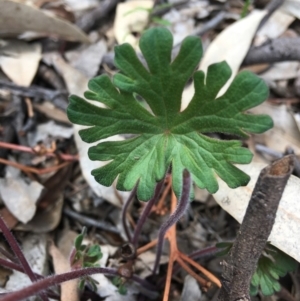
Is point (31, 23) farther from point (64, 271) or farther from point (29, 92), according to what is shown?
point (64, 271)

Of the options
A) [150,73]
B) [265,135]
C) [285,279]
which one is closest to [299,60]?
[265,135]

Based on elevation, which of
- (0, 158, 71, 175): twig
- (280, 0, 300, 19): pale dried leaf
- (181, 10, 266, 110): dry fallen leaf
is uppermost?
(280, 0, 300, 19): pale dried leaf

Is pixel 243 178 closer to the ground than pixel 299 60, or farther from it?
farther from it

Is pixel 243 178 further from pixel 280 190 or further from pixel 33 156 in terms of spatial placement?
pixel 33 156

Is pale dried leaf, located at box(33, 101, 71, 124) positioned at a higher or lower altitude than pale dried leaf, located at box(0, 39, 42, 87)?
lower

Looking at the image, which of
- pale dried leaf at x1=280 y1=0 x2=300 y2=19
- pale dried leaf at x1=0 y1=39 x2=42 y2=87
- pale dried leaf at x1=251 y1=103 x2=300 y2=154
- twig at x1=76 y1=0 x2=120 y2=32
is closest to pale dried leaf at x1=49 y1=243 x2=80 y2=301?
pale dried leaf at x1=0 y1=39 x2=42 y2=87

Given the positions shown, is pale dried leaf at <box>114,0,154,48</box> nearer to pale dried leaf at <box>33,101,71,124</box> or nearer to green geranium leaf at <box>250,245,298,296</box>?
pale dried leaf at <box>33,101,71,124</box>
